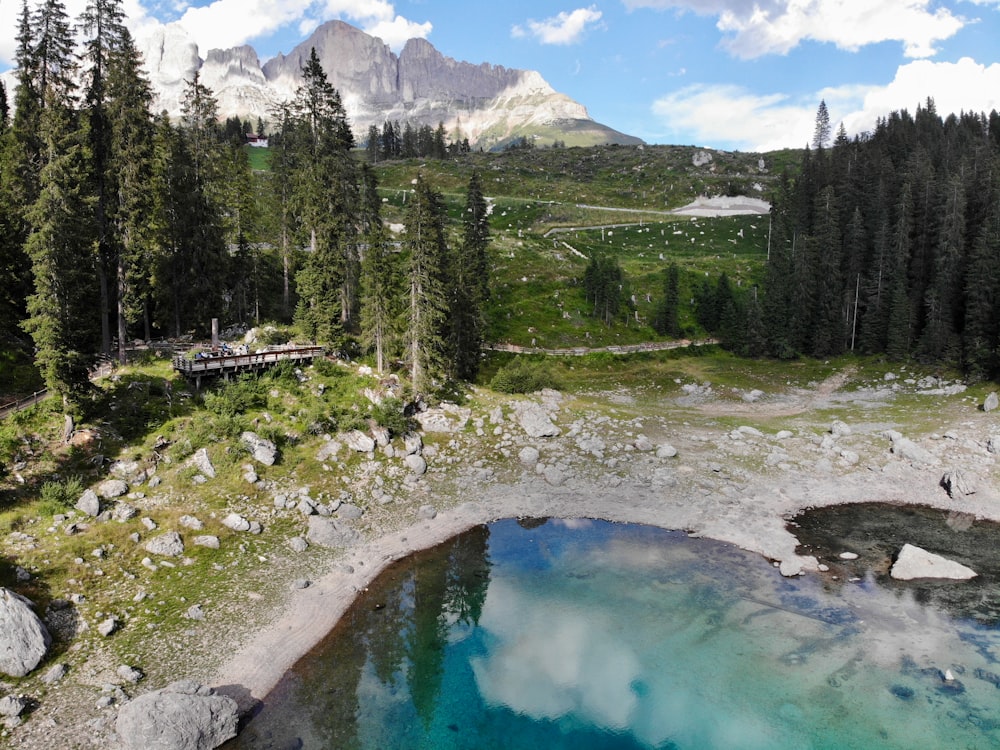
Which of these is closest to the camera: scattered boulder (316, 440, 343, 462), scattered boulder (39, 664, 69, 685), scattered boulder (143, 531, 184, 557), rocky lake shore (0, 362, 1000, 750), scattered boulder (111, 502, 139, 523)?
scattered boulder (39, 664, 69, 685)

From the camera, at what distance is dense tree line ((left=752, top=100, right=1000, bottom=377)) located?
6631 cm

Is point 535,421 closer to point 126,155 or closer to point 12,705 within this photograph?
point 126,155

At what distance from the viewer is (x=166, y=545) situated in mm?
30156

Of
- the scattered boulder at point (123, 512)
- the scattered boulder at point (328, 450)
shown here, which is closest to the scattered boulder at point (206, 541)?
the scattered boulder at point (123, 512)

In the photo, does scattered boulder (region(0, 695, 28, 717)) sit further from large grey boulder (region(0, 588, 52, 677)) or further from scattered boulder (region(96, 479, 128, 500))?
scattered boulder (region(96, 479, 128, 500))

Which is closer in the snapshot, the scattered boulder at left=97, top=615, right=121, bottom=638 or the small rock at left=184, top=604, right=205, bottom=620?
the scattered boulder at left=97, top=615, right=121, bottom=638

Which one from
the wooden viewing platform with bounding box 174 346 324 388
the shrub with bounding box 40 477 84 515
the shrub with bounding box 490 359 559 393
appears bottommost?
the shrub with bounding box 40 477 84 515

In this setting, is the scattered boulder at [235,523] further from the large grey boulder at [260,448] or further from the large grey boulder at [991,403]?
the large grey boulder at [991,403]

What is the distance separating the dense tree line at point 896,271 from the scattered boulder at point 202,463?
2616 inches

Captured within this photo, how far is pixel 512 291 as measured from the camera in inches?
3533

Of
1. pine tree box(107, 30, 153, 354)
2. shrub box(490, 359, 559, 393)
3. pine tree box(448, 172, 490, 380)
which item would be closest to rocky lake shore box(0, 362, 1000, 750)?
shrub box(490, 359, 559, 393)

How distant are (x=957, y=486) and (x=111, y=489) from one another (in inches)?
2003

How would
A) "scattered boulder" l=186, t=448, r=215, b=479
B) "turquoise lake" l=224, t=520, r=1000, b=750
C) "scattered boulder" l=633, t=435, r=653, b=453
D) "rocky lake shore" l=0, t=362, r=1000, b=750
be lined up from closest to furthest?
"turquoise lake" l=224, t=520, r=1000, b=750
"rocky lake shore" l=0, t=362, r=1000, b=750
"scattered boulder" l=186, t=448, r=215, b=479
"scattered boulder" l=633, t=435, r=653, b=453

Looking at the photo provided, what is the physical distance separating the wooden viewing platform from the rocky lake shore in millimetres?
7380
